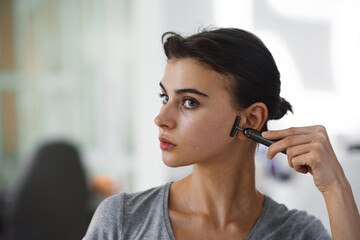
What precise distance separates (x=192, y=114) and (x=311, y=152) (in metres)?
0.24

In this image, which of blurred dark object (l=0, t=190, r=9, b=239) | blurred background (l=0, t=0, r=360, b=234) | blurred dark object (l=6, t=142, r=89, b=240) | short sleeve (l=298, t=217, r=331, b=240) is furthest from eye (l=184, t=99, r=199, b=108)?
blurred dark object (l=0, t=190, r=9, b=239)

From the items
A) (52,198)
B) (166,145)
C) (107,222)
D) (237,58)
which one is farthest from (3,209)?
(237,58)

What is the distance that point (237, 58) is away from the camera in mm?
958

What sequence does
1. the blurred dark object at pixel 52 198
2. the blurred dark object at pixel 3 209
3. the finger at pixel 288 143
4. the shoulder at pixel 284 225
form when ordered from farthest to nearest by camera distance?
the blurred dark object at pixel 3 209, the blurred dark object at pixel 52 198, the shoulder at pixel 284 225, the finger at pixel 288 143

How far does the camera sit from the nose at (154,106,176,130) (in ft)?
3.10

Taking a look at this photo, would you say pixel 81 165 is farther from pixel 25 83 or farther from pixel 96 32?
pixel 25 83

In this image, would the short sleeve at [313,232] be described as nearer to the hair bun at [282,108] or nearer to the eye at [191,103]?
the hair bun at [282,108]

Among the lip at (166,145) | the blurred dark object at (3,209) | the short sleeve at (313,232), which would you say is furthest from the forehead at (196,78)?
the blurred dark object at (3,209)

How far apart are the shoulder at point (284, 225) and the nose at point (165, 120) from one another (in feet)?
0.94

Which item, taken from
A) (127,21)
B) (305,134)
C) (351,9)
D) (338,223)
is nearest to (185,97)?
(305,134)

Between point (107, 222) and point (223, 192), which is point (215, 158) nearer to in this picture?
point (223, 192)

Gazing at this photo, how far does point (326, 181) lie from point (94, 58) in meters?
3.38

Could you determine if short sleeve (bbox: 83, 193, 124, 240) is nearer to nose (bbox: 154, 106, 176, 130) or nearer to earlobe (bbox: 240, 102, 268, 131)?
nose (bbox: 154, 106, 176, 130)

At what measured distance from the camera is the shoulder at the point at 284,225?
1.02m
